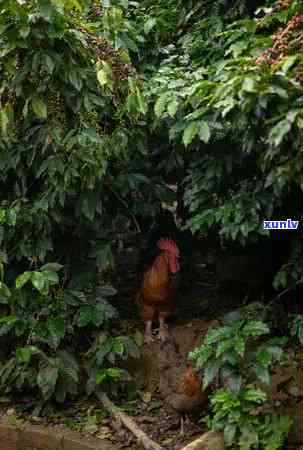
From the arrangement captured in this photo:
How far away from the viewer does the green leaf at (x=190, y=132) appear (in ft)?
11.0

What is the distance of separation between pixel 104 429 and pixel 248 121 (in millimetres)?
2334

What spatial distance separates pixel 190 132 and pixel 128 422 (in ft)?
6.38

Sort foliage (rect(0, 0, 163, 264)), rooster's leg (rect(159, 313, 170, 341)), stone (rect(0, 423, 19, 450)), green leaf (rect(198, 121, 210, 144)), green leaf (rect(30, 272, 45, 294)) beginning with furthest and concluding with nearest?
1. rooster's leg (rect(159, 313, 170, 341))
2. stone (rect(0, 423, 19, 450))
3. green leaf (rect(30, 272, 45, 294))
4. foliage (rect(0, 0, 163, 264))
5. green leaf (rect(198, 121, 210, 144))

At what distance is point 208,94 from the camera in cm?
334

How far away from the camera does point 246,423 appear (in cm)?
362

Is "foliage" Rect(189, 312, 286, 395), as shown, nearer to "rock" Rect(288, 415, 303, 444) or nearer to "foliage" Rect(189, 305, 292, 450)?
"foliage" Rect(189, 305, 292, 450)

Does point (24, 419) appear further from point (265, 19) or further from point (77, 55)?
point (265, 19)

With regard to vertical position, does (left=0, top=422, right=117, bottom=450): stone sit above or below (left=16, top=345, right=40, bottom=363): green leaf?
below

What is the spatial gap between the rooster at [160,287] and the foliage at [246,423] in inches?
39.0

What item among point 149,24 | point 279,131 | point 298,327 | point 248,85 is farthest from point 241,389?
point 149,24

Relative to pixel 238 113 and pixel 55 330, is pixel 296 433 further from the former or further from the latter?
pixel 238 113

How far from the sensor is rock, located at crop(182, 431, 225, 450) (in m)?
3.64

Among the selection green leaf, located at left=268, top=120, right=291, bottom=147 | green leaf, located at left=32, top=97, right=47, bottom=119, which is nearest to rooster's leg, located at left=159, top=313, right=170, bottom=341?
green leaf, located at left=32, top=97, right=47, bottom=119

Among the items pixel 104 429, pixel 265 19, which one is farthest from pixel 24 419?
pixel 265 19
